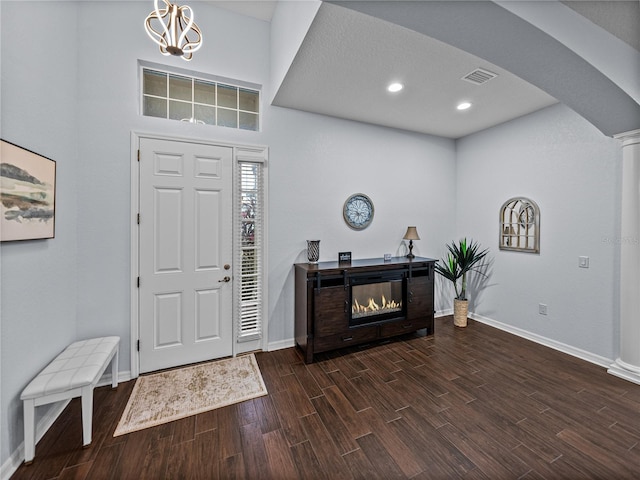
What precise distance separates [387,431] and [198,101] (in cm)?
350

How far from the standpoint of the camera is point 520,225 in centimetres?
348

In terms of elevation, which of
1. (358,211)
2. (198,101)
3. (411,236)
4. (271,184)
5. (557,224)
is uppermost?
(198,101)

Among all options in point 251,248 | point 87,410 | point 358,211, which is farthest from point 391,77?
point 87,410

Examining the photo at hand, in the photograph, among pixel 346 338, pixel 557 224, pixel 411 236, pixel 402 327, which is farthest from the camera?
pixel 411 236

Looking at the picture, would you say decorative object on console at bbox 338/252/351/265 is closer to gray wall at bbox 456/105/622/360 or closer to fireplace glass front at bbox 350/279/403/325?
fireplace glass front at bbox 350/279/403/325

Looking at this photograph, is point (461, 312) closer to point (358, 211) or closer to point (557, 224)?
point (557, 224)

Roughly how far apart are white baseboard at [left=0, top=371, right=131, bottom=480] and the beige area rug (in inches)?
10.0

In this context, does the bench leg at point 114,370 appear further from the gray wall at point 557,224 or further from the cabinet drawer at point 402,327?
the gray wall at point 557,224

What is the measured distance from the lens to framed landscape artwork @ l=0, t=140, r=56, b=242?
1524 mm

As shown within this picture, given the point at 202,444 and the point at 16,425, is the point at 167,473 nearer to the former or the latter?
the point at 202,444

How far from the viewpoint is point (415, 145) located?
3.98 metres

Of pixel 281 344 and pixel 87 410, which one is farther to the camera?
pixel 281 344

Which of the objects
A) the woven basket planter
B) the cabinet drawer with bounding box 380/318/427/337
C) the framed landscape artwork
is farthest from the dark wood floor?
the framed landscape artwork

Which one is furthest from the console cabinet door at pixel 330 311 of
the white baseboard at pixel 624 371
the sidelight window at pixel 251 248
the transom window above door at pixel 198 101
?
the white baseboard at pixel 624 371
